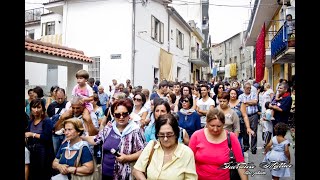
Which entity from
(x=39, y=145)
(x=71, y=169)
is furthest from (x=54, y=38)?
(x=71, y=169)

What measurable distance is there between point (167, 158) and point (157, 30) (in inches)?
595

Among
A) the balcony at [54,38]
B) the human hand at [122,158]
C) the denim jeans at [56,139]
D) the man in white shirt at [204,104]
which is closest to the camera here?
the human hand at [122,158]

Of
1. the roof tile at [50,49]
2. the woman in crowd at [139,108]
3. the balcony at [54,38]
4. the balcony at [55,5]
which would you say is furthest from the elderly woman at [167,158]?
the balcony at [55,5]

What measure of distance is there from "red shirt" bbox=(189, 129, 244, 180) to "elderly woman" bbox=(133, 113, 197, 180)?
27 cm

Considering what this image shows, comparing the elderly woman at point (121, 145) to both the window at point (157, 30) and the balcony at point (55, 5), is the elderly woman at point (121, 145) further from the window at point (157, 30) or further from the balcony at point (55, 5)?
the window at point (157, 30)

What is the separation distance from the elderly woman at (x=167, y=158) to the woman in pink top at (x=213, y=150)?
0.28 meters

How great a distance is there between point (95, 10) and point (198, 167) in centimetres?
1196

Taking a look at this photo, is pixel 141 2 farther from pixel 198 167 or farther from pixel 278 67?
pixel 198 167

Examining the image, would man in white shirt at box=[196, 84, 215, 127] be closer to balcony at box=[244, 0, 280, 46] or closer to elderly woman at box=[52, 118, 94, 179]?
A: elderly woman at box=[52, 118, 94, 179]

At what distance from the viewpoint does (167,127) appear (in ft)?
9.45

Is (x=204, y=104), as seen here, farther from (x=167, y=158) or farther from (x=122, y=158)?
(x=167, y=158)

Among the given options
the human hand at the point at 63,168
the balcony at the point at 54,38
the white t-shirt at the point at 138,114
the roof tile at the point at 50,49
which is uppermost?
the balcony at the point at 54,38

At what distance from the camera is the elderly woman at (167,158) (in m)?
2.74
